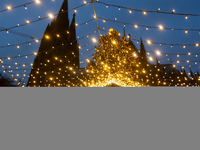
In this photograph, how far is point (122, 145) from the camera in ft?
2.87

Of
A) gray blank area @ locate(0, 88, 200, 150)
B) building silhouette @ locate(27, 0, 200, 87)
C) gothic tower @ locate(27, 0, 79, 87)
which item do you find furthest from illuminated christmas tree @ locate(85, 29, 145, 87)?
gothic tower @ locate(27, 0, 79, 87)

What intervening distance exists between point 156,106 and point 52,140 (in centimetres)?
92

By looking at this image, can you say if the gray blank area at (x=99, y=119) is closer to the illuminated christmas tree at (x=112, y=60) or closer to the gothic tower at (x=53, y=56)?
the illuminated christmas tree at (x=112, y=60)

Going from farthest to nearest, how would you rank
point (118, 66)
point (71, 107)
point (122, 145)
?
point (118, 66) → point (71, 107) → point (122, 145)

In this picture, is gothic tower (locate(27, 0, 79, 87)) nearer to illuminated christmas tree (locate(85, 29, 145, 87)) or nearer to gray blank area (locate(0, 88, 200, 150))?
illuminated christmas tree (locate(85, 29, 145, 87))

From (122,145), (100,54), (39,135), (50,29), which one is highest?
(50,29)

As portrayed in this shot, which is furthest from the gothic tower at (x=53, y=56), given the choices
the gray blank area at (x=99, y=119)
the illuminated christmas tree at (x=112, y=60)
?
the gray blank area at (x=99, y=119)

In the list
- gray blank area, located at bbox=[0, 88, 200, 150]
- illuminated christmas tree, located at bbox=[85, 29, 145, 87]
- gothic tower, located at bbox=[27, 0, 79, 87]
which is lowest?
gray blank area, located at bbox=[0, 88, 200, 150]

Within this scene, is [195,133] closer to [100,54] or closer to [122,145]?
[122,145]

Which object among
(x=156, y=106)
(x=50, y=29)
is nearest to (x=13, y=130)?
(x=156, y=106)

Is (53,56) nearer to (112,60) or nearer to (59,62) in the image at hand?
(59,62)

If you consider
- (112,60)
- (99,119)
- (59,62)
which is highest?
(59,62)

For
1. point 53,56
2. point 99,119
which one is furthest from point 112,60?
point 53,56

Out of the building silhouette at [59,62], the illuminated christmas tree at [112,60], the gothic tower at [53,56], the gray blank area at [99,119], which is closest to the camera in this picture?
the gray blank area at [99,119]
